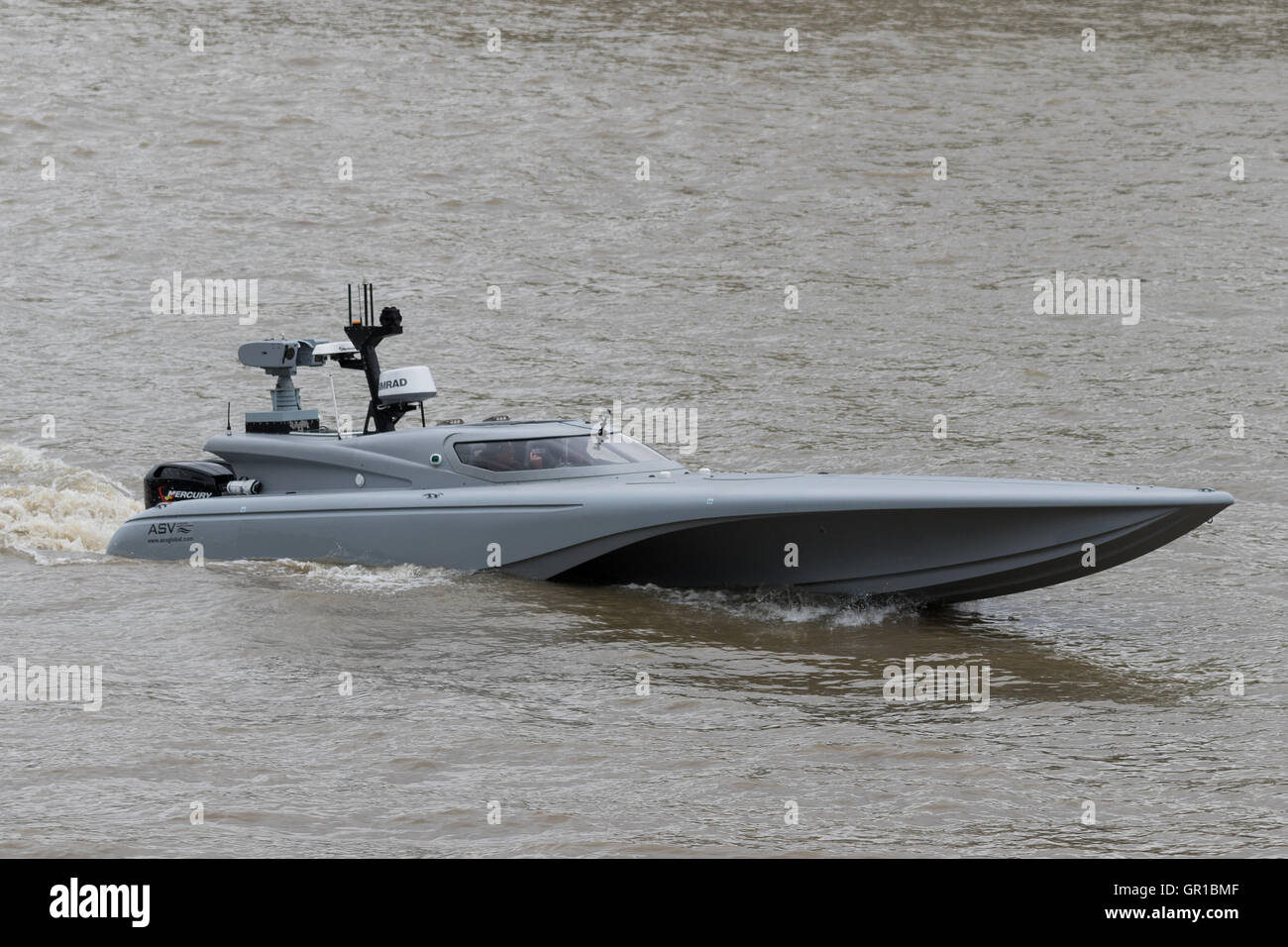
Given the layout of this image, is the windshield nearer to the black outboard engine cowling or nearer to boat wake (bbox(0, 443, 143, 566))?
the black outboard engine cowling

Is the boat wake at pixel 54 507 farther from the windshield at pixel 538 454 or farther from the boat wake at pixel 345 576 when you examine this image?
the windshield at pixel 538 454

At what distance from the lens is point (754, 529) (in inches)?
406

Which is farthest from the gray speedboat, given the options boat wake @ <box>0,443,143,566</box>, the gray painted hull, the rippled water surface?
boat wake @ <box>0,443,143,566</box>

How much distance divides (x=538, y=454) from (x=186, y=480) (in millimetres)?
2867

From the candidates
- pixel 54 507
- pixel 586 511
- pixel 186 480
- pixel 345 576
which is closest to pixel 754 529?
pixel 586 511

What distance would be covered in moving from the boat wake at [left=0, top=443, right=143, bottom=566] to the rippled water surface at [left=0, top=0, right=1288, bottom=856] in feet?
0.17

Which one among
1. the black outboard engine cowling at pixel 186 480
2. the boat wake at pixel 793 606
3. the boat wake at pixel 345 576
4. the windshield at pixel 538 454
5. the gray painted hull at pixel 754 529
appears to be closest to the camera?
the gray painted hull at pixel 754 529

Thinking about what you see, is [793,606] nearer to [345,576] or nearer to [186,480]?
[345,576]

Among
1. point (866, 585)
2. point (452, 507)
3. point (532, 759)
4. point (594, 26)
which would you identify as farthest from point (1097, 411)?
point (594, 26)

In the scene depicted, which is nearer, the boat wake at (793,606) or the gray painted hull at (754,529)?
the gray painted hull at (754,529)

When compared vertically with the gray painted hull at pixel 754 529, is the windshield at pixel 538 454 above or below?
above

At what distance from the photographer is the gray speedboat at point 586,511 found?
32.2 ft

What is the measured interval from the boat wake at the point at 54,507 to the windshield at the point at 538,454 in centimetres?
318

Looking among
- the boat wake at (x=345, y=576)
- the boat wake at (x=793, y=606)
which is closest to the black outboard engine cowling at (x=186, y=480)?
the boat wake at (x=345, y=576)
